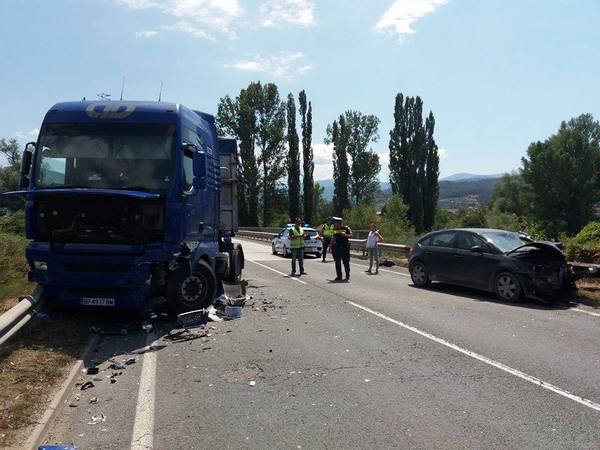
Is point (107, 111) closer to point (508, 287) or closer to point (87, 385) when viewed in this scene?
Result: point (87, 385)

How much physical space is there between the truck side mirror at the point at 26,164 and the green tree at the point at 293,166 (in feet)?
189

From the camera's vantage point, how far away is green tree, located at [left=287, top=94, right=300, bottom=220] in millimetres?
65812

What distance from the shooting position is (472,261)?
1199 cm

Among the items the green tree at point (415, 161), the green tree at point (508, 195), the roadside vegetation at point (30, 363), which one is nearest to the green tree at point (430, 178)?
the green tree at point (415, 161)

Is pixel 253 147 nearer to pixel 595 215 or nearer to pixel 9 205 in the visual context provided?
pixel 595 215

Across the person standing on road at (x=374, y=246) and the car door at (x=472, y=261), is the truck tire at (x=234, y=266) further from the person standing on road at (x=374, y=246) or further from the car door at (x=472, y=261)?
the person standing on road at (x=374, y=246)

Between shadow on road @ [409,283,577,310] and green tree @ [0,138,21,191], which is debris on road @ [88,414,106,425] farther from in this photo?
green tree @ [0,138,21,191]

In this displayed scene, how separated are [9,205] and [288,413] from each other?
683 inches

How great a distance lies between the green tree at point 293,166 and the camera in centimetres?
6581

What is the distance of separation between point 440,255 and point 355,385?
26.5 ft

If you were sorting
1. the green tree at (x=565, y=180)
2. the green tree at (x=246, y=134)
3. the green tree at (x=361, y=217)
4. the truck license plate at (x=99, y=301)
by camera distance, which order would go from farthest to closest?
the green tree at (x=246, y=134) → the green tree at (x=565, y=180) → the green tree at (x=361, y=217) → the truck license plate at (x=99, y=301)

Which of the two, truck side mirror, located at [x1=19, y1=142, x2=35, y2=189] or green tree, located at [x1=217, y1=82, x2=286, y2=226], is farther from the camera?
green tree, located at [x1=217, y1=82, x2=286, y2=226]

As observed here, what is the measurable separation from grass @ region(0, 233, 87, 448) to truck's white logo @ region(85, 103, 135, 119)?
3117 millimetres

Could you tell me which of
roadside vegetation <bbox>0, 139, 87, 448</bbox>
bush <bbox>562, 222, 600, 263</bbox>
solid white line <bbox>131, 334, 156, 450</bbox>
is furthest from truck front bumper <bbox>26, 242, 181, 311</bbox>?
bush <bbox>562, 222, 600, 263</bbox>
